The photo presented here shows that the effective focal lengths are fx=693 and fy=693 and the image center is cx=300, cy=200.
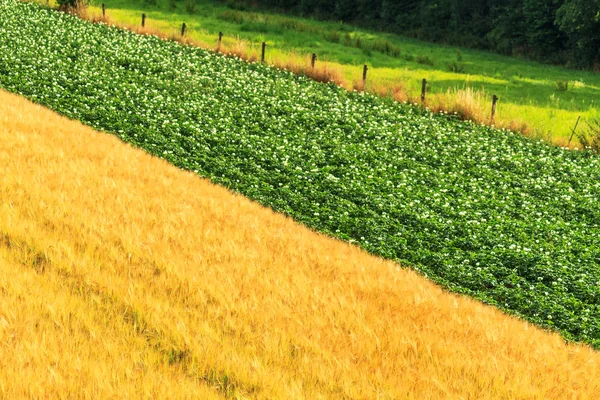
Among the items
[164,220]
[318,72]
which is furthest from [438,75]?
[164,220]

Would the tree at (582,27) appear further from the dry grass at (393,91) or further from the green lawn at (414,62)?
the dry grass at (393,91)

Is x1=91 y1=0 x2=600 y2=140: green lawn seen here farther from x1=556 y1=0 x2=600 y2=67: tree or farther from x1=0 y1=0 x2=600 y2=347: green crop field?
x1=0 y1=0 x2=600 y2=347: green crop field

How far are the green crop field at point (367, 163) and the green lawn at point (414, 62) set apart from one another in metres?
5.51

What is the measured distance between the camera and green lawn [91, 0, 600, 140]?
33094mm

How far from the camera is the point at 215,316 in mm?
8148

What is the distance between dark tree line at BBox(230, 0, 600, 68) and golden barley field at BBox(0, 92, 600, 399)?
43.2 metres

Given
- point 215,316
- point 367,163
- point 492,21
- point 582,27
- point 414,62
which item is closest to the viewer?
point 215,316

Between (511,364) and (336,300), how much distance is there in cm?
236

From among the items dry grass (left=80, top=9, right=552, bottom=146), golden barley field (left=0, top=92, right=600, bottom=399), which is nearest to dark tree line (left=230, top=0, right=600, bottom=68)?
dry grass (left=80, top=9, right=552, bottom=146)

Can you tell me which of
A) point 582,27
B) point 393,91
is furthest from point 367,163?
point 582,27

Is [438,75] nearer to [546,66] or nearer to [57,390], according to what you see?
[546,66]

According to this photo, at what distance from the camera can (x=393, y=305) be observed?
9.74 m

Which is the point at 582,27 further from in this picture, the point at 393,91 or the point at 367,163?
the point at 367,163

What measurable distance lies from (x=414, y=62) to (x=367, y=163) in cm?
2719
